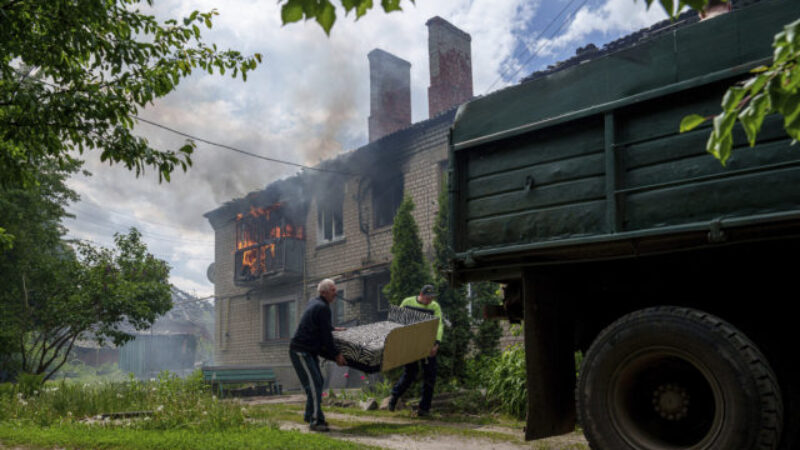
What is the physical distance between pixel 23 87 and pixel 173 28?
170cm

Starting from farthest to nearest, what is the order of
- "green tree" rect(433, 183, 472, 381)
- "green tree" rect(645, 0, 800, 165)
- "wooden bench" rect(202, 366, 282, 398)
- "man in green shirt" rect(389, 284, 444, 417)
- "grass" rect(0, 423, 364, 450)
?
"wooden bench" rect(202, 366, 282, 398), "green tree" rect(433, 183, 472, 381), "man in green shirt" rect(389, 284, 444, 417), "grass" rect(0, 423, 364, 450), "green tree" rect(645, 0, 800, 165)

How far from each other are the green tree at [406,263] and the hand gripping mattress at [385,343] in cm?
451

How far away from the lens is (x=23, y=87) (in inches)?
234

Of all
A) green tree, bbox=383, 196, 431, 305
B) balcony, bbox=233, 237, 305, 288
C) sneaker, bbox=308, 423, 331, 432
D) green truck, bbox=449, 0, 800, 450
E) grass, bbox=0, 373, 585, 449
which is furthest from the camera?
balcony, bbox=233, 237, 305, 288

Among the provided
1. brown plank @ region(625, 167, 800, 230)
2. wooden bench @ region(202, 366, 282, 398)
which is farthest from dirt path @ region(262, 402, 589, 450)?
wooden bench @ region(202, 366, 282, 398)

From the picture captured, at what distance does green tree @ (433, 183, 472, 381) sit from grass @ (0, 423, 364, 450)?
520cm

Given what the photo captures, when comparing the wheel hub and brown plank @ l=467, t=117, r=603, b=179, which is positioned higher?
brown plank @ l=467, t=117, r=603, b=179

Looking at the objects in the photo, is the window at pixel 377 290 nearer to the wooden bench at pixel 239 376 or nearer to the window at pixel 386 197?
the window at pixel 386 197

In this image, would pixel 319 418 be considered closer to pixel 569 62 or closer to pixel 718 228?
pixel 718 228

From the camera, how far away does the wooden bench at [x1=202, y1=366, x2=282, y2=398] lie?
1498cm

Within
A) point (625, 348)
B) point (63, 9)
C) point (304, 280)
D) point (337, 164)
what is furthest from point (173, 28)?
point (304, 280)

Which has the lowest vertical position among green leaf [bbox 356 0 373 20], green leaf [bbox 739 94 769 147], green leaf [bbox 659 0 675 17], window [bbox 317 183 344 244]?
green leaf [bbox 739 94 769 147]

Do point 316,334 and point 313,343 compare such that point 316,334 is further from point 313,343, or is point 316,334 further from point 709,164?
point 709,164

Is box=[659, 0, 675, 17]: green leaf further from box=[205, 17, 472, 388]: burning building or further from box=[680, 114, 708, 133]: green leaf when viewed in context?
box=[205, 17, 472, 388]: burning building
